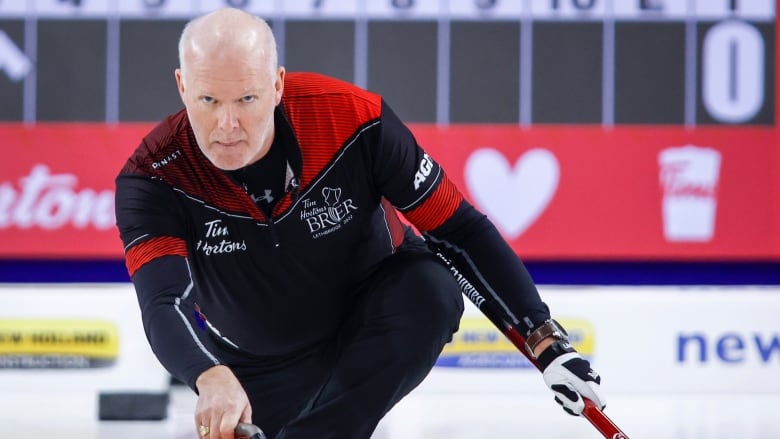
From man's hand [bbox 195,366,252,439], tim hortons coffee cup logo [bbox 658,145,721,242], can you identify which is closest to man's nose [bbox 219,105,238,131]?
man's hand [bbox 195,366,252,439]

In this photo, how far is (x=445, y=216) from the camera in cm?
256

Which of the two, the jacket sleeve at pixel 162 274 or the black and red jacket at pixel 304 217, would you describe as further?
the black and red jacket at pixel 304 217

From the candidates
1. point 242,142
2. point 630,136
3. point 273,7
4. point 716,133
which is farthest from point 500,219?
point 242,142

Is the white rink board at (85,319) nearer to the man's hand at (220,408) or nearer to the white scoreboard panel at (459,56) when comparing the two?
the white scoreboard panel at (459,56)

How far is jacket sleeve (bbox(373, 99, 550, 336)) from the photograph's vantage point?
252 centimetres

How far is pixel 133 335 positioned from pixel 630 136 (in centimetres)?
221

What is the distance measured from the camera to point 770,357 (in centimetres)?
489

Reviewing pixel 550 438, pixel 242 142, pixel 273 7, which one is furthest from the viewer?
pixel 273 7

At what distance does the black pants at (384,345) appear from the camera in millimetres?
2408

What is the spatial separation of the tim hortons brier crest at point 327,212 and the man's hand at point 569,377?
0.53 m

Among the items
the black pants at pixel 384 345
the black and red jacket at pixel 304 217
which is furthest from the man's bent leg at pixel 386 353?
the black and red jacket at pixel 304 217

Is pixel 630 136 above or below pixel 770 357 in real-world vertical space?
above

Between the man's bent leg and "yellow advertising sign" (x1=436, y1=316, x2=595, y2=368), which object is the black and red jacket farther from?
"yellow advertising sign" (x1=436, y1=316, x2=595, y2=368)

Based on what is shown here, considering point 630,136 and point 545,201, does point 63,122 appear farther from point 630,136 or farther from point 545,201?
point 630,136
